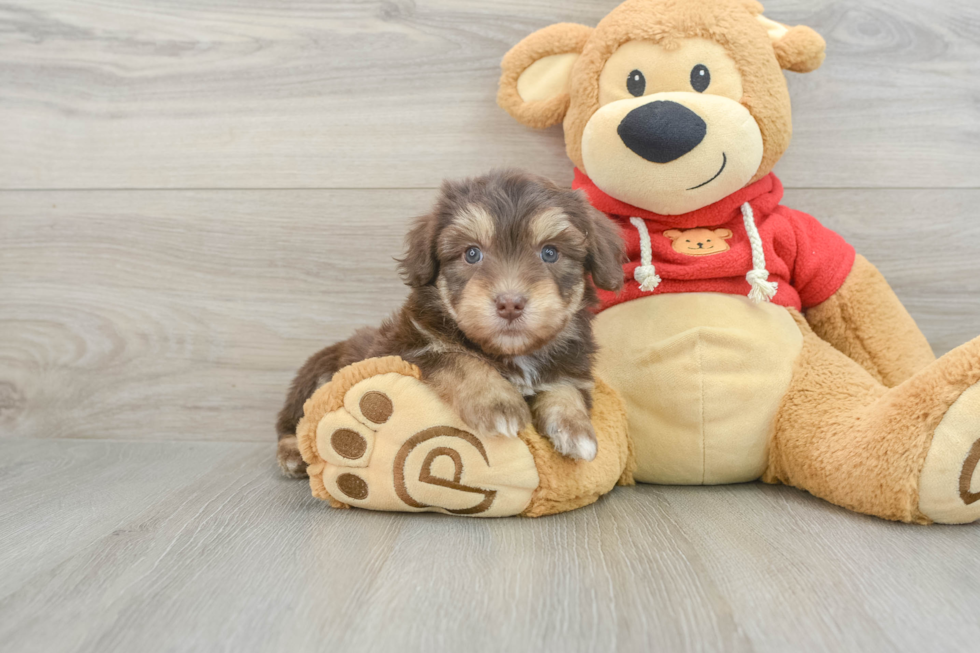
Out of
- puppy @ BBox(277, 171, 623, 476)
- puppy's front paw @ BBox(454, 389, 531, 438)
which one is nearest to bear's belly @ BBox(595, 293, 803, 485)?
puppy @ BBox(277, 171, 623, 476)

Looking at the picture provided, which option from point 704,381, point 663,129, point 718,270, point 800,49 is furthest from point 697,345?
point 800,49

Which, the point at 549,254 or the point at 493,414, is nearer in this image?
the point at 493,414

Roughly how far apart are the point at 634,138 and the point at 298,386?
4.57 feet

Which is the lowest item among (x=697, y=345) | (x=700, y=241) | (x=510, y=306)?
(x=697, y=345)

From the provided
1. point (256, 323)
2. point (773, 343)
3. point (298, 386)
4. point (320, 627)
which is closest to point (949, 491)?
point (773, 343)

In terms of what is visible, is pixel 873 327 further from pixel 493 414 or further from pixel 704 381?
pixel 493 414

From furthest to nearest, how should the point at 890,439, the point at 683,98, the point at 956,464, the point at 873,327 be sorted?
the point at 873,327, the point at 683,98, the point at 890,439, the point at 956,464

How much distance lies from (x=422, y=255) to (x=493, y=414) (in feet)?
1.64

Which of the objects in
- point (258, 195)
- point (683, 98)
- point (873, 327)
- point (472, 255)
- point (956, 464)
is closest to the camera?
point (956, 464)

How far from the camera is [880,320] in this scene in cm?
215

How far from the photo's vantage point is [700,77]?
6.48 feet

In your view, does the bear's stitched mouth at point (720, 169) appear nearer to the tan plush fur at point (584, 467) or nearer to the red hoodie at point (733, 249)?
the red hoodie at point (733, 249)

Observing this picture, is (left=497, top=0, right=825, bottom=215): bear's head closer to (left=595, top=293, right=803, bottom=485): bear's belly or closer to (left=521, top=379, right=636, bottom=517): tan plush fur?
(left=595, top=293, right=803, bottom=485): bear's belly

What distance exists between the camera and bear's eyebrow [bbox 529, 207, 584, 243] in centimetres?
173
